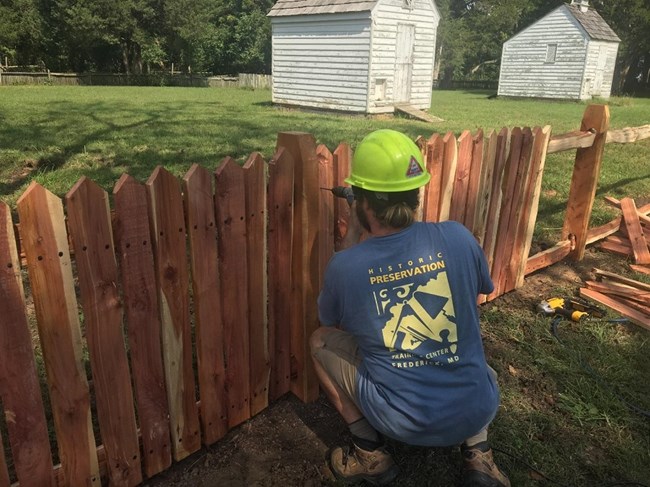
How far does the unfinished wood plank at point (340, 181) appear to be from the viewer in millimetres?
2973

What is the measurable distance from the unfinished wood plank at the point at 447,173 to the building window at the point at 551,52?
109 ft

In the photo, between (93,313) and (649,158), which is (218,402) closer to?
(93,313)

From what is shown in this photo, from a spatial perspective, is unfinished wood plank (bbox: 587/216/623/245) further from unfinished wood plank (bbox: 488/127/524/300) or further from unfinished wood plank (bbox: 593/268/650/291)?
unfinished wood plank (bbox: 488/127/524/300)

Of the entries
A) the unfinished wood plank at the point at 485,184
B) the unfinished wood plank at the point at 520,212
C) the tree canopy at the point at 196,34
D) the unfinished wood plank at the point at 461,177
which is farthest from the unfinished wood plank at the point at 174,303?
the tree canopy at the point at 196,34

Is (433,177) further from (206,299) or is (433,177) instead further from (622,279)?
(622,279)

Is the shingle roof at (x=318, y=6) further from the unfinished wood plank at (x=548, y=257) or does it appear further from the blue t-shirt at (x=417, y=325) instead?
the blue t-shirt at (x=417, y=325)

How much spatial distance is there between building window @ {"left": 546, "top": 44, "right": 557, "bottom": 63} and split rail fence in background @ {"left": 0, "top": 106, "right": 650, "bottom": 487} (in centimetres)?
3354

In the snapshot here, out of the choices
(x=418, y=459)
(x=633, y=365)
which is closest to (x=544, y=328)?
(x=633, y=365)

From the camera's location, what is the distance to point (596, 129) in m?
5.09

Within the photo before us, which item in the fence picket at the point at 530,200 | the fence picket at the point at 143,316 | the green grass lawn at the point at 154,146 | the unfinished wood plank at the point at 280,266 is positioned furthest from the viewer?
the green grass lawn at the point at 154,146

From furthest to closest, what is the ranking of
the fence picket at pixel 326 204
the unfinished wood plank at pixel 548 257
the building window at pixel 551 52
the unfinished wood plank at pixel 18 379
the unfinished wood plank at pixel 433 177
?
the building window at pixel 551 52 → the unfinished wood plank at pixel 548 257 → the unfinished wood plank at pixel 433 177 → the fence picket at pixel 326 204 → the unfinished wood plank at pixel 18 379

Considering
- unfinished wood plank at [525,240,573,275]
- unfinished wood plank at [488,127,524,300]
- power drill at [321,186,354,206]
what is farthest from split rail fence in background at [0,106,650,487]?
unfinished wood plank at [525,240,573,275]

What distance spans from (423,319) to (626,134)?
4.69 metres

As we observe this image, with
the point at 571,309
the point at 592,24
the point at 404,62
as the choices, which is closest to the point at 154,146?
the point at 571,309
